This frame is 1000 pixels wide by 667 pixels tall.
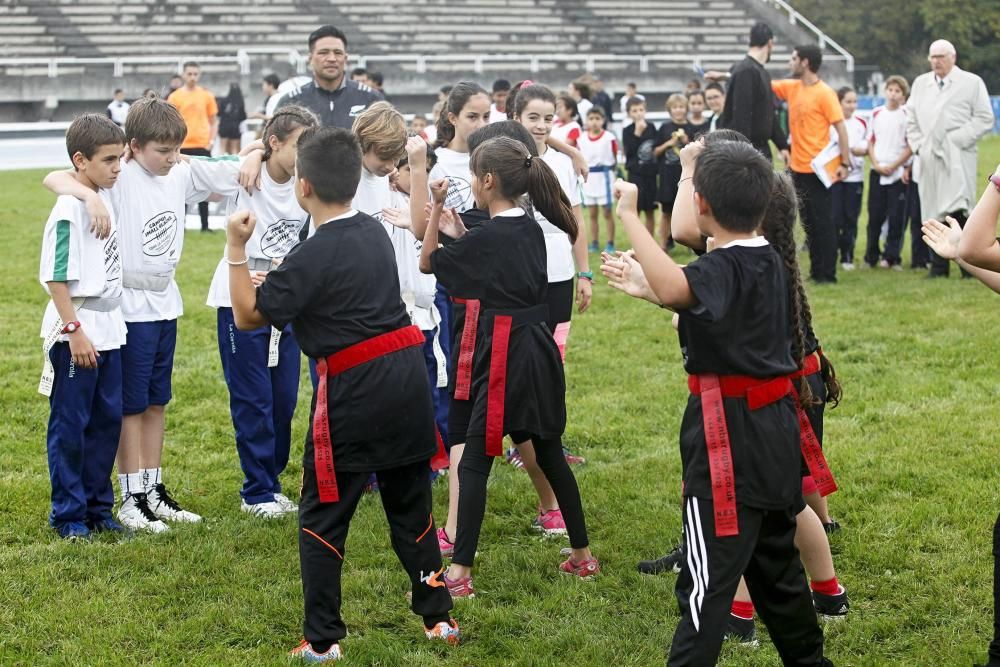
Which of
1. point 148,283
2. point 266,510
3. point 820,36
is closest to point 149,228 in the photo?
point 148,283

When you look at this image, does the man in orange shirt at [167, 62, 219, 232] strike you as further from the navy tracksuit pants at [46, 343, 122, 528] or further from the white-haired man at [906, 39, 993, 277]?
the navy tracksuit pants at [46, 343, 122, 528]

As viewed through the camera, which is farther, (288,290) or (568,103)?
(568,103)

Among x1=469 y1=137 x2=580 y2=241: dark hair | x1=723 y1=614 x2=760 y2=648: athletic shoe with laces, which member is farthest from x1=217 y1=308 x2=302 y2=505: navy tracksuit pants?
x1=723 y1=614 x2=760 y2=648: athletic shoe with laces

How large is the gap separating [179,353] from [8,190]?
43.6ft

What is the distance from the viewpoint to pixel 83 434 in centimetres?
516

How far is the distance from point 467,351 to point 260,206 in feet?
4.59

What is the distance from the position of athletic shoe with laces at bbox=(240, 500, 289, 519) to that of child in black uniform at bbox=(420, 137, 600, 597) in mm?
1268

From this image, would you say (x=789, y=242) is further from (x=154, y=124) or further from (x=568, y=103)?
(x=568, y=103)

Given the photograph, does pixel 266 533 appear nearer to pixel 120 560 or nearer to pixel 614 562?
pixel 120 560

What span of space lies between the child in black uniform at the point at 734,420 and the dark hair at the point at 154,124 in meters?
2.48

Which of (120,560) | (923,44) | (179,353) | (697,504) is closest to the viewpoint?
(697,504)

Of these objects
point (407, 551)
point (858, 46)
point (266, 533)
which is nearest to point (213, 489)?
point (266, 533)

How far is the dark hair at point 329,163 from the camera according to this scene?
3.98 metres

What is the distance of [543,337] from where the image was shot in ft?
15.4
